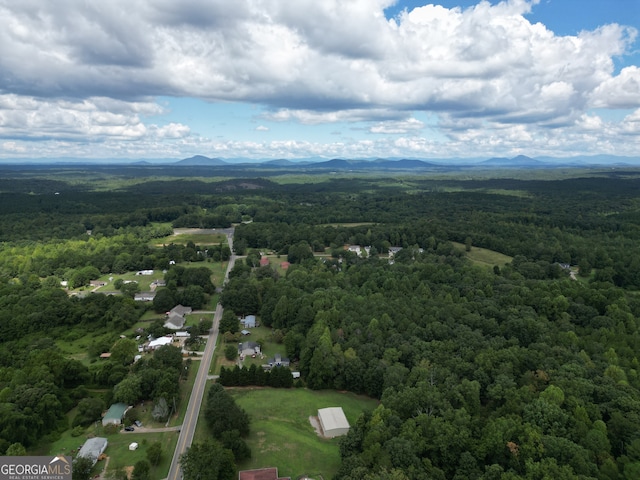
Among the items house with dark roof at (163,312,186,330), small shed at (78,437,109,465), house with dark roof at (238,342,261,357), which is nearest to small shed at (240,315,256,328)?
house with dark roof at (238,342,261,357)

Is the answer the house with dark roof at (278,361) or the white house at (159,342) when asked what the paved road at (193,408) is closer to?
the white house at (159,342)

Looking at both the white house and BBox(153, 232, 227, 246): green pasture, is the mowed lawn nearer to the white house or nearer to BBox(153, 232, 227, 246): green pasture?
the white house

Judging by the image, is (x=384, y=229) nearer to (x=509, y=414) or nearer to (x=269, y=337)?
(x=269, y=337)

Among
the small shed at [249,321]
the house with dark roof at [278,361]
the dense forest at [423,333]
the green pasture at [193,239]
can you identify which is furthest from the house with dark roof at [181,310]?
the green pasture at [193,239]

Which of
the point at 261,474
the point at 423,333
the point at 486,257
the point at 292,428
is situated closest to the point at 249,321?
the point at 292,428

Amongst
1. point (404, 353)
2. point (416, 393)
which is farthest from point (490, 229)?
point (416, 393)
